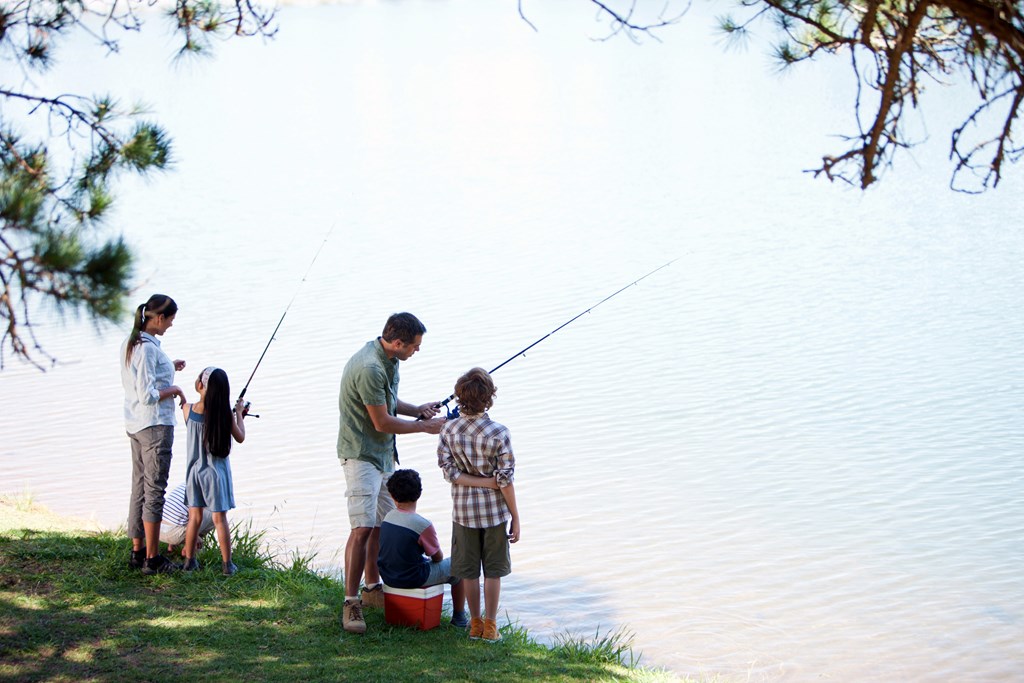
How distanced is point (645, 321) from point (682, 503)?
15.8ft

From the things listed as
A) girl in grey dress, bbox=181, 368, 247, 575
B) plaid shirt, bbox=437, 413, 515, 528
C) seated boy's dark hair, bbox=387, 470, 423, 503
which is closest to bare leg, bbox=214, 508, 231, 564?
girl in grey dress, bbox=181, 368, 247, 575

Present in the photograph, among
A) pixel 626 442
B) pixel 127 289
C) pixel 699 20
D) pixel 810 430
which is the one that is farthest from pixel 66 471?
pixel 699 20

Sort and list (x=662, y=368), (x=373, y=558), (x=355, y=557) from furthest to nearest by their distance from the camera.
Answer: (x=662, y=368)
(x=373, y=558)
(x=355, y=557)

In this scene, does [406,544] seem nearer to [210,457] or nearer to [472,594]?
[472,594]

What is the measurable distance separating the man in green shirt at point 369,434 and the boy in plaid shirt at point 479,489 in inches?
10.3

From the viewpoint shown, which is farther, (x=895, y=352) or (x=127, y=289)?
(x=895, y=352)

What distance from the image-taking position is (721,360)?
10.9 meters

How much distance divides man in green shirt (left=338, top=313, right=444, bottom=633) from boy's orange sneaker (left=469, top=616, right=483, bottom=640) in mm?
424

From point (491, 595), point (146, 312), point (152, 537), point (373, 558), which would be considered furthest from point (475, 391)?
point (152, 537)

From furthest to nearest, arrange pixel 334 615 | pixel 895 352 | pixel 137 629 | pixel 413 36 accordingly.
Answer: pixel 413 36, pixel 895 352, pixel 334 615, pixel 137 629

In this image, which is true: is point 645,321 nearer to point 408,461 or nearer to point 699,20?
point 408,461

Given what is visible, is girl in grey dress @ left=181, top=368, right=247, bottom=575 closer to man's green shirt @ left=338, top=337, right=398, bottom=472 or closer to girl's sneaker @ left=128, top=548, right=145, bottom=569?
girl's sneaker @ left=128, top=548, right=145, bottom=569

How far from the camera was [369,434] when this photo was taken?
507 cm

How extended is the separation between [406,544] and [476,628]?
1.45 feet
